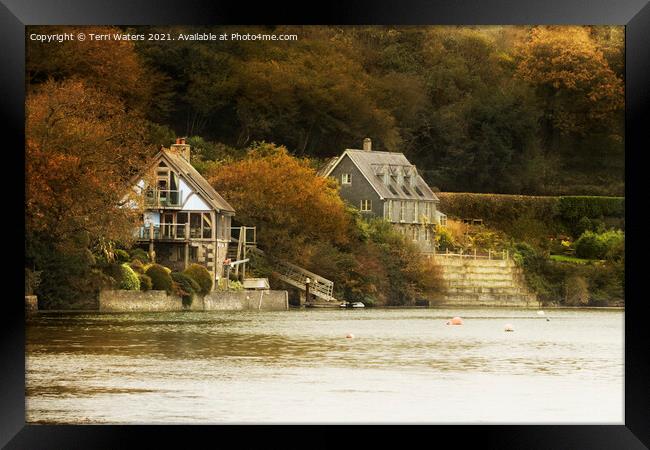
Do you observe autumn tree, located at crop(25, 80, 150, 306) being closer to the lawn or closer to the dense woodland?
the dense woodland

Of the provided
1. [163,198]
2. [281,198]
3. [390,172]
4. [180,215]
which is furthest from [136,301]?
[390,172]

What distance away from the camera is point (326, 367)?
12445 mm

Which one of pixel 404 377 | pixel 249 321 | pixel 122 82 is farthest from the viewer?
pixel 249 321

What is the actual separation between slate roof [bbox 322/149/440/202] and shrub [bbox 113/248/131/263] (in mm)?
2318

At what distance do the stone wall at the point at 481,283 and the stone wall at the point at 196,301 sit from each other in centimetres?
169

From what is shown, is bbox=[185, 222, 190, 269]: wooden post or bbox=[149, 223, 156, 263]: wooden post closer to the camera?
A: bbox=[149, 223, 156, 263]: wooden post

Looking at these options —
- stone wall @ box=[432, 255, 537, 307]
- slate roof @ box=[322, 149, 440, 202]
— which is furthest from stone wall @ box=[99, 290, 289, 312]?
stone wall @ box=[432, 255, 537, 307]

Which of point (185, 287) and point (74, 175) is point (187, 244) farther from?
point (74, 175)

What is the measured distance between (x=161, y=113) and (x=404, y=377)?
144 inches

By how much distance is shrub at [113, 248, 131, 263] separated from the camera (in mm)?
13852

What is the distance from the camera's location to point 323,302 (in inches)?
582
